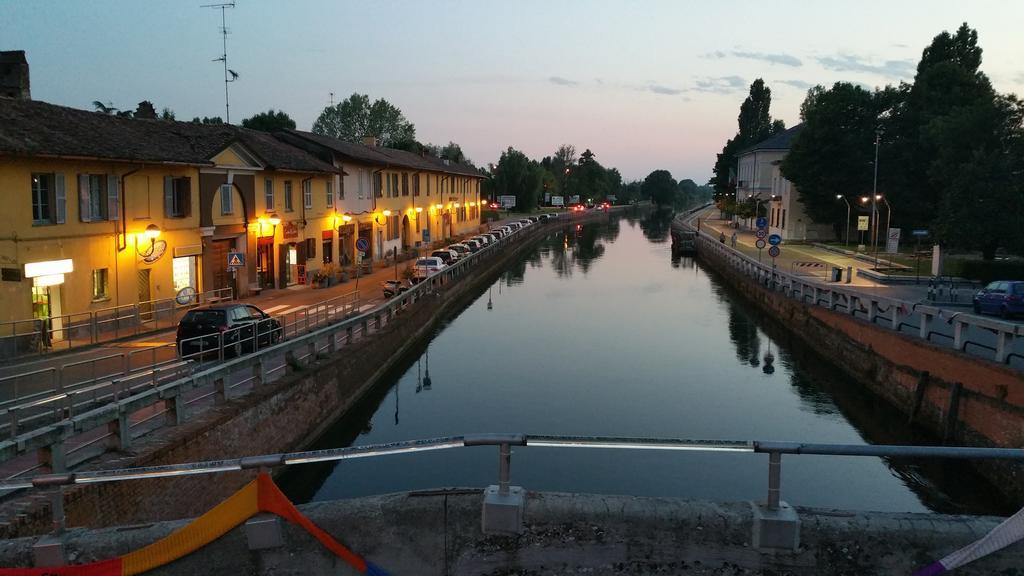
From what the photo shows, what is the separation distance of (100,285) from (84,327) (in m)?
2.08

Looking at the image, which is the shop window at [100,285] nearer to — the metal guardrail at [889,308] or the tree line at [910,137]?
the metal guardrail at [889,308]

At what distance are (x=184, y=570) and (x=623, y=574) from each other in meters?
2.64

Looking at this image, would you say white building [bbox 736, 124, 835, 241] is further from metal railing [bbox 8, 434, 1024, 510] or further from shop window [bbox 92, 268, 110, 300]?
metal railing [bbox 8, 434, 1024, 510]

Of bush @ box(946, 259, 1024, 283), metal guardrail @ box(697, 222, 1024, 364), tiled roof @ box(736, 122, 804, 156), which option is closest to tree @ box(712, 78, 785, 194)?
tiled roof @ box(736, 122, 804, 156)

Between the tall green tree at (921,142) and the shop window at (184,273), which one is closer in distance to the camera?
the shop window at (184,273)

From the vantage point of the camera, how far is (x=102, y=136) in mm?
22500

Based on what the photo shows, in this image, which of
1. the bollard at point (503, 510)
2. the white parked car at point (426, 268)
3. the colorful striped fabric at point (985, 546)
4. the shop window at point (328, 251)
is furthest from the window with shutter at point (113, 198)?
the colorful striped fabric at point (985, 546)

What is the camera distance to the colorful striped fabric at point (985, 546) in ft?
13.9

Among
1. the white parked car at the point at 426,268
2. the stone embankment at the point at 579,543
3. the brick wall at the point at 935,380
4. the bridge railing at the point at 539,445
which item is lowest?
the brick wall at the point at 935,380

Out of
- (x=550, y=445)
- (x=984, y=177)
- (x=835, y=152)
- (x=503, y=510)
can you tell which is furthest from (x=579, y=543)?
(x=835, y=152)

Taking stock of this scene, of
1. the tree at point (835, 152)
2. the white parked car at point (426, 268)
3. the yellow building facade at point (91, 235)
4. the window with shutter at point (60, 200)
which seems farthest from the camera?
the tree at point (835, 152)

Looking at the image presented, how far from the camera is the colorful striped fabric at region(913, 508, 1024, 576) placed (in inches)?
167

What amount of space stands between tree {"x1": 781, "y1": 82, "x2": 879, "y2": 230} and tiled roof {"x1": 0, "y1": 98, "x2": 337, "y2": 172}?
40.2 meters

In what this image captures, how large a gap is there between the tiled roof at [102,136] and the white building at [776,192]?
146 feet
